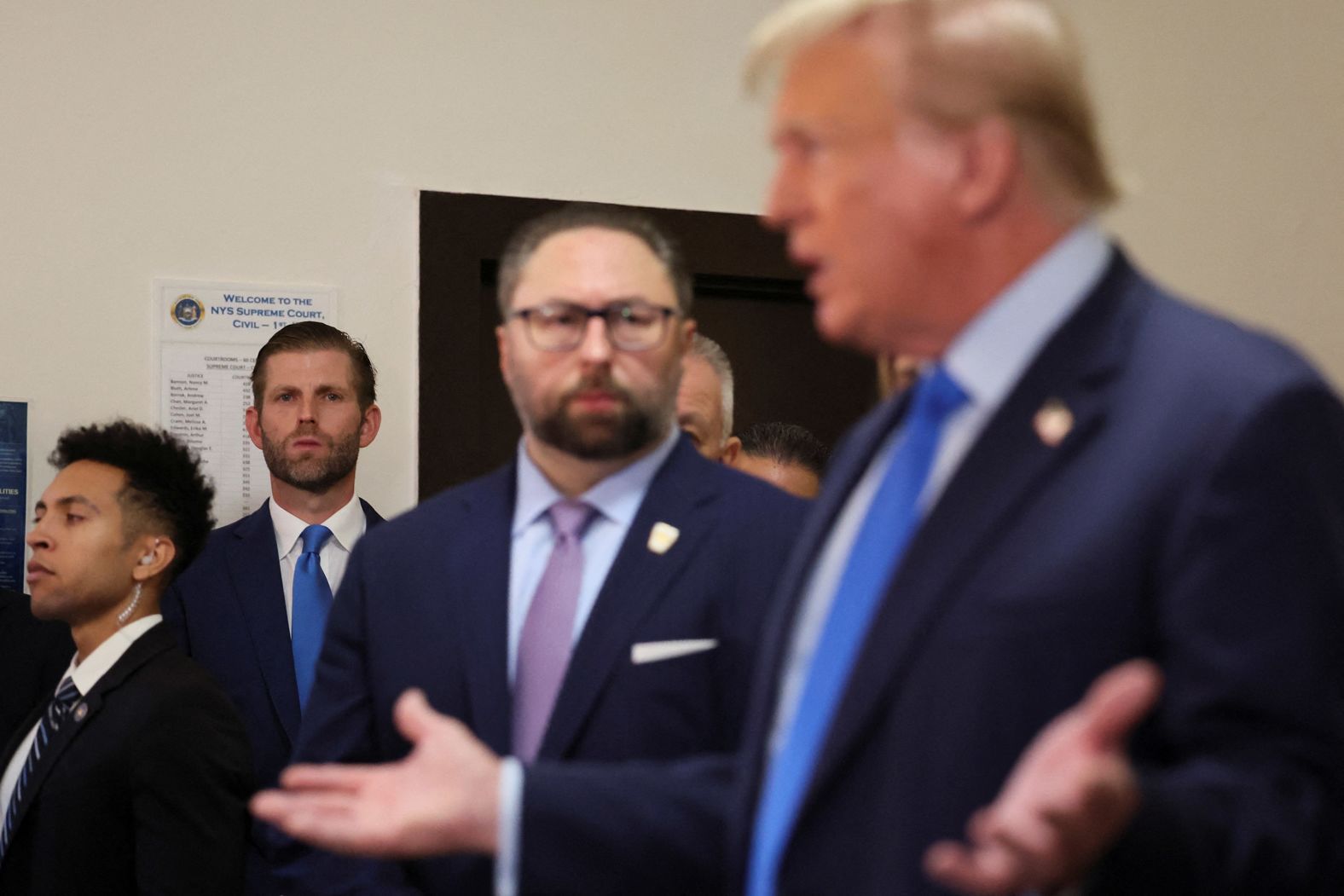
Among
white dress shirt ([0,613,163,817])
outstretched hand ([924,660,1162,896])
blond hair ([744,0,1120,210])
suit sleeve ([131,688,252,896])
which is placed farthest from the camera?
white dress shirt ([0,613,163,817])

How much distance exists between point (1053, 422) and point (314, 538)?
8.73ft

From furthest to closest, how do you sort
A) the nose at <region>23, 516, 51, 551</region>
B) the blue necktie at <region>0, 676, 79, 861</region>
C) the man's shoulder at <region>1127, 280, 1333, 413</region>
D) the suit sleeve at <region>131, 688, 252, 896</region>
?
the nose at <region>23, 516, 51, 551</region>, the blue necktie at <region>0, 676, 79, 861</region>, the suit sleeve at <region>131, 688, 252, 896</region>, the man's shoulder at <region>1127, 280, 1333, 413</region>

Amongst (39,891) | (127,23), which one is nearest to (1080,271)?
(39,891)

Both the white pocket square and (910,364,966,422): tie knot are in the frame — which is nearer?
(910,364,966,422): tie knot

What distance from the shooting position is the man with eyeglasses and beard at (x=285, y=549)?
3.15 m

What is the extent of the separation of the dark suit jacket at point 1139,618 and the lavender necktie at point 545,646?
678mm

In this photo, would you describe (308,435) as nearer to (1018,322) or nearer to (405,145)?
(405,145)

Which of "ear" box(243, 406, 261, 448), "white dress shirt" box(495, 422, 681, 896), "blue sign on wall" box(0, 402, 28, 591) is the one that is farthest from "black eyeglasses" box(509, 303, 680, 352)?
"blue sign on wall" box(0, 402, 28, 591)

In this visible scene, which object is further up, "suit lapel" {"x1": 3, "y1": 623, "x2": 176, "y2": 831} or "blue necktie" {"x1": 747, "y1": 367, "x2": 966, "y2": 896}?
"blue necktie" {"x1": 747, "y1": 367, "x2": 966, "y2": 896}

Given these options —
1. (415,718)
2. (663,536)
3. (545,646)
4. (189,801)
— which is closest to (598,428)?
(663,536)

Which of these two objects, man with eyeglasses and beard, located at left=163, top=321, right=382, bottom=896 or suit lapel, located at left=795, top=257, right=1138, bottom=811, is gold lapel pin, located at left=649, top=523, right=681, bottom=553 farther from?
man with eyeglasses and beard, located at left=163, top=321, right=382, bottom=896

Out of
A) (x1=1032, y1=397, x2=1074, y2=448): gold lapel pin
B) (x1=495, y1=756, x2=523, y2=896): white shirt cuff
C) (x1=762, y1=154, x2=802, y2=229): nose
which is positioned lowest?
(x1=495, y1=756, x2=523, y2=896): white shirt cuff

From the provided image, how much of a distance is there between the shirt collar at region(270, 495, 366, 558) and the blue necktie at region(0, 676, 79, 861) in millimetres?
780

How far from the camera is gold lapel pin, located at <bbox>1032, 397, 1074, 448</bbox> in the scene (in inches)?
38.7
